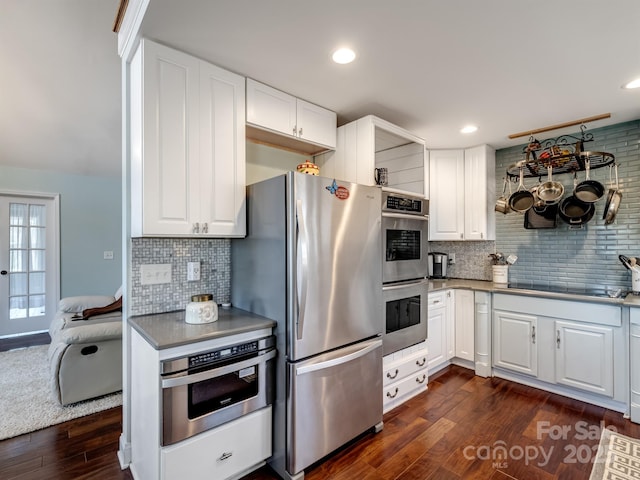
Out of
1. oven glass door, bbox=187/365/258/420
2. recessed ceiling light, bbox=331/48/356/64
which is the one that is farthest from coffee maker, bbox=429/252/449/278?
oven glass door, bbox=187/365/258/420

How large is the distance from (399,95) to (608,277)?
2620 millimetres

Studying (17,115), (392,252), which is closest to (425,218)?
(392,252)

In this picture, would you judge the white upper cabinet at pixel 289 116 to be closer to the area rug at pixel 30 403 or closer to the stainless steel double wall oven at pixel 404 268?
the stainless steel double wall oven at pixel 404 268

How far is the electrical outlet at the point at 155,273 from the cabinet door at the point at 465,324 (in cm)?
277

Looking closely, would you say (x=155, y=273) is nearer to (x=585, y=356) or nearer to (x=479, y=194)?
(x=479, y=194)

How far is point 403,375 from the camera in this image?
2555 millimetres

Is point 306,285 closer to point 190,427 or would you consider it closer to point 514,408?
point 190,427

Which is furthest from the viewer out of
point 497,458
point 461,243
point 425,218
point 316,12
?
point 461,243

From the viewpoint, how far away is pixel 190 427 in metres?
1.48

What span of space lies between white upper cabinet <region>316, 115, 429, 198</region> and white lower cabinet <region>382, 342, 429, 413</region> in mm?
1432

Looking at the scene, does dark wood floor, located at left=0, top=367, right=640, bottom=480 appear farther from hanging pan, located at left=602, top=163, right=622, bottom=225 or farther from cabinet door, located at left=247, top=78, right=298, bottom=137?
cabinet door, located at left=247, top=78, right=298, bottom=137

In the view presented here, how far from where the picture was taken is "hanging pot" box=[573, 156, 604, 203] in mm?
2859

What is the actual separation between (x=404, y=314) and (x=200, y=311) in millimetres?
1626

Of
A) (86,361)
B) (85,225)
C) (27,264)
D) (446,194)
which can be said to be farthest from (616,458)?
(27,264)
